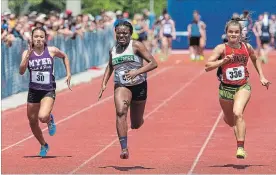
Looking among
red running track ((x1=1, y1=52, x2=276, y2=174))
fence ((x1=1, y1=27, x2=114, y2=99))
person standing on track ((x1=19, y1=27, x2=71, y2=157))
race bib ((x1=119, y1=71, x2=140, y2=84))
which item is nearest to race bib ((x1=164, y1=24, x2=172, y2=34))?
fence ((x1=1, y1=27, x2=114, y2=99))

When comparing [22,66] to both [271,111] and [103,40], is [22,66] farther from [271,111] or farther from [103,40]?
[103,40]

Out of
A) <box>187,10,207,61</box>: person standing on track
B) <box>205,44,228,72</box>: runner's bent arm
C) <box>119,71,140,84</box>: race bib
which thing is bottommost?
<box>187,10,207,61</box>: person standing on track

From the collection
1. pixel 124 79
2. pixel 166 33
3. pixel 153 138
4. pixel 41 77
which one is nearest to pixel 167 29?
pixel 166 33

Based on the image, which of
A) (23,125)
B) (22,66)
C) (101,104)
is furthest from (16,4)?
(22,66)

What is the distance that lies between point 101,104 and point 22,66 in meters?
9.62

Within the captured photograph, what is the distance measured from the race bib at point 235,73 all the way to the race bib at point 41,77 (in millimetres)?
2538

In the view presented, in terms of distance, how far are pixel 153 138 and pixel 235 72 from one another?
3832 millimetres

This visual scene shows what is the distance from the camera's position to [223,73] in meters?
13.3

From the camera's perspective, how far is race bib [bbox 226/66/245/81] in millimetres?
13242

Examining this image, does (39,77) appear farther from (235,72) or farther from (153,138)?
(153,138)

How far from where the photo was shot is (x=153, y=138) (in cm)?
1683

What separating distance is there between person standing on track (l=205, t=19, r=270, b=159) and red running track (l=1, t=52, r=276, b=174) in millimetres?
700

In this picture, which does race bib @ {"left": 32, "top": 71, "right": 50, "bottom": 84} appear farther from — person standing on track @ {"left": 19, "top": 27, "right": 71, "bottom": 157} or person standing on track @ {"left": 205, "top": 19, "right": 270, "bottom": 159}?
person standing on track @ {"left": 205, "top": 19, "right": 270, "bottom": 159}

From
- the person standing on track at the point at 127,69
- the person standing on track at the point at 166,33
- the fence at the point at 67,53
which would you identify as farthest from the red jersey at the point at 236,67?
the person standing on track at the point at 166,33
